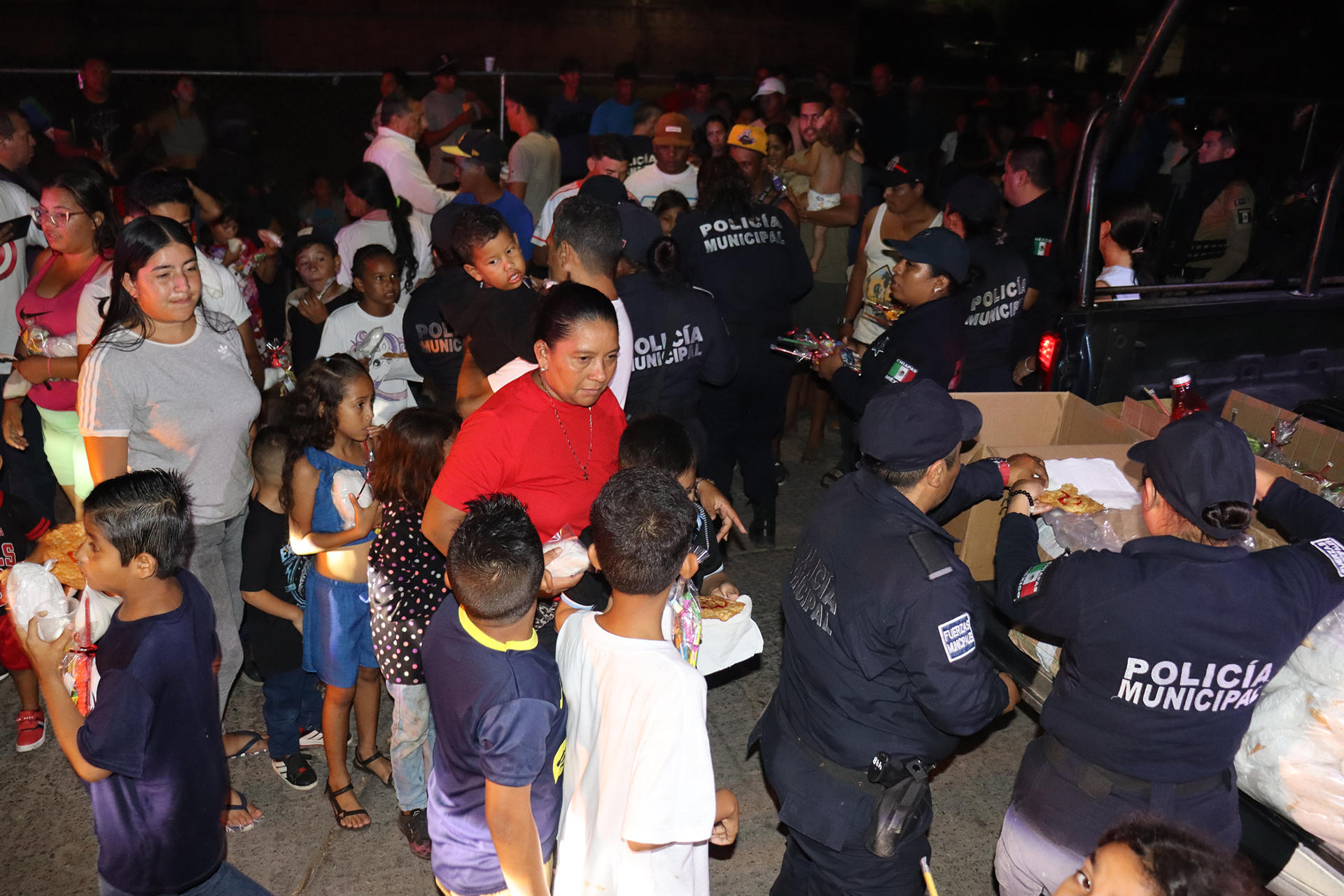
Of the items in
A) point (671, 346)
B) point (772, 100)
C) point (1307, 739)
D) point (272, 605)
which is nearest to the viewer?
point (1307, 739)

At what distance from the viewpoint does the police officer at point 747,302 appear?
229 inches

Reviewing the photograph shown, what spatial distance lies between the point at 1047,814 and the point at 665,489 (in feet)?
4.77

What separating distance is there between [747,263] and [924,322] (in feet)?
4.81

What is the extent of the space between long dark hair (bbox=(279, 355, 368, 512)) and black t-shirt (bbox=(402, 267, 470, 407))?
1.05 meters

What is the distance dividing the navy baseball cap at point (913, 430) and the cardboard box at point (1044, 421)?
6.02 feet

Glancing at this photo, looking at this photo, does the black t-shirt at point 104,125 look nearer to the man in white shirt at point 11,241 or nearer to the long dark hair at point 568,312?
the man in white shirt at point 11,241

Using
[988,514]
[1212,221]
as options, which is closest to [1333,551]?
[988,514]

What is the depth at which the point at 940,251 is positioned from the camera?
4.65m

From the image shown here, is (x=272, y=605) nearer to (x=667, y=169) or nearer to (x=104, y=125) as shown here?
(x=667, y=169)

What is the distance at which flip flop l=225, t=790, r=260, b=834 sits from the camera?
4070 mm

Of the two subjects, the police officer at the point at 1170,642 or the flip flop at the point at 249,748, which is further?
the flip flop at the point at 249,748

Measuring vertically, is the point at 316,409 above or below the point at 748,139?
below

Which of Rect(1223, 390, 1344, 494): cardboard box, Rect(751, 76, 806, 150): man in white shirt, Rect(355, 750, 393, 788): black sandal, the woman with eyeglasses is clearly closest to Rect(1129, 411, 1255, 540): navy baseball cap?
Rect(1223, 390, 1344, 494): cardboard box

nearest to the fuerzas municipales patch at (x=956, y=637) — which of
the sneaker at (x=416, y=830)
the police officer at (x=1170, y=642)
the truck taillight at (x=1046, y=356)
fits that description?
the police officer at (x=1170, y=642)
